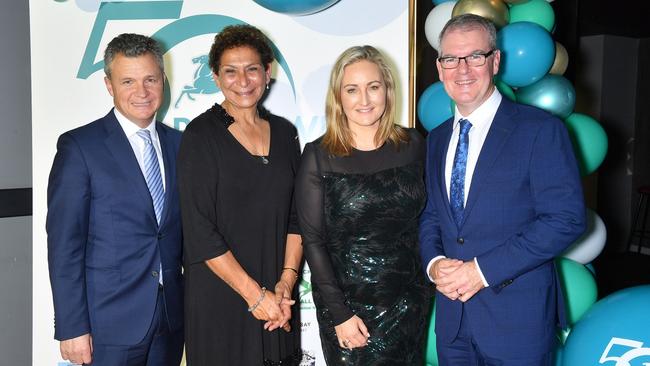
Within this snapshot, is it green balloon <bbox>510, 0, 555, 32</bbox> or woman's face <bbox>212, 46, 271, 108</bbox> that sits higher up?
green balloon <bbox>510, 0, 555, 32</bbox>

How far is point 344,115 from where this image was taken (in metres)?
2.25

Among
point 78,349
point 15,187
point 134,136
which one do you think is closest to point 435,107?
point 134,136

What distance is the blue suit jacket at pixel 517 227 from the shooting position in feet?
6.12

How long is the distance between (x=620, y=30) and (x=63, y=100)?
26.4 feet

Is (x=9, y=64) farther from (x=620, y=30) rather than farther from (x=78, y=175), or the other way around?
(x=620, y=30)

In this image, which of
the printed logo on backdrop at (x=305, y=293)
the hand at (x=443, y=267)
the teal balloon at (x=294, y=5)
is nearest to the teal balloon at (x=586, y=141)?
the hand at (x=443, y=267)

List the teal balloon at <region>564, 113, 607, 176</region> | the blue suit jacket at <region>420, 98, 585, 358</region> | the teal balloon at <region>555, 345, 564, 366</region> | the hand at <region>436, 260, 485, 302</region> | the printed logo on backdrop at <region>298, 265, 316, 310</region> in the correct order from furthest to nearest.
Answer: the printed logo on backdrop at <region>298, 265, 316, 310</region> → the teal balloon at <region>564, 113, 607, 176</region> → the teal balloon at <region>555, 345, 564, 366</region> → the hand at <region>436, 260, 485, 302</region> → the blue suit jacket at <region>420, 98, 585, 358</region>

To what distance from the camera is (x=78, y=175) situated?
6.83 ft

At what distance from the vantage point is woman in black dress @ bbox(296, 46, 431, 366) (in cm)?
215

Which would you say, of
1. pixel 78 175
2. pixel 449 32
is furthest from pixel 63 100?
pixel 449 32

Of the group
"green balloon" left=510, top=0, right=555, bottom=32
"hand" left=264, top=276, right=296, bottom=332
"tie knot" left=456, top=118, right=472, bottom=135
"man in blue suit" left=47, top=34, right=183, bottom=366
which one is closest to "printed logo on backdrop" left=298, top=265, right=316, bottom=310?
"hand" left=264, top=276, right=296, bottom=332

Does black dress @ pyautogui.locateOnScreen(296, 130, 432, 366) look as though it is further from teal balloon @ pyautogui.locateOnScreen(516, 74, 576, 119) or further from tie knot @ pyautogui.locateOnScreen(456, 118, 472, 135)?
teal balloon @ pyautogui.locateOnScreen(516, 74, 576, 119)

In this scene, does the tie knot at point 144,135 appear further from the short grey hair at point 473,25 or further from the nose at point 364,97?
the short grey hair at point 473,25

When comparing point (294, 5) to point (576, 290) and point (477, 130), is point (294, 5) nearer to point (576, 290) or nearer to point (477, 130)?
point (477, 130)
